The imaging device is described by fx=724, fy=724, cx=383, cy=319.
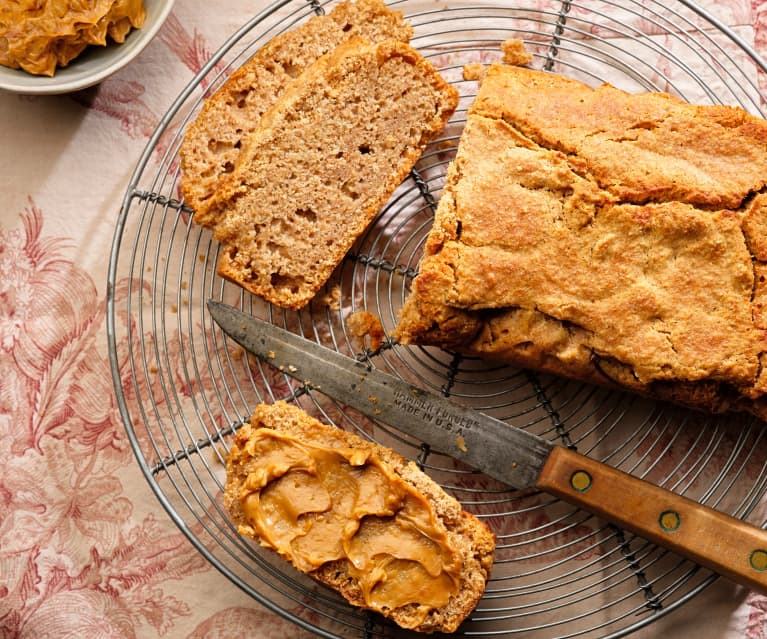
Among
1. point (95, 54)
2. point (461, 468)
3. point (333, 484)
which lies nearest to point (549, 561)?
point (461, 468)

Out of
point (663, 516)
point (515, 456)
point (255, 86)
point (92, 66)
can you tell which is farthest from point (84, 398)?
point (663, 516)

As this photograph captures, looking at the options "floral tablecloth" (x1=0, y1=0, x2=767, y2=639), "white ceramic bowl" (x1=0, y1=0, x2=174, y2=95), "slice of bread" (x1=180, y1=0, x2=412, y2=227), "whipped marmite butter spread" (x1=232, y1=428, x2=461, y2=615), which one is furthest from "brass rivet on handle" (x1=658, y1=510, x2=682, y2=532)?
"white ceramic bowl" (x1=0, y1=0, x2=174, y2=95)

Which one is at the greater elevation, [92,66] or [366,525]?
[92,66]

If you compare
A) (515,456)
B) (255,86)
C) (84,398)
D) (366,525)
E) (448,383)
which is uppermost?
(255,86)

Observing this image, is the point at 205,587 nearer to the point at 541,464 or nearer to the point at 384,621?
the point at 384,621

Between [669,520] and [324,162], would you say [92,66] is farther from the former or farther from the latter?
[669,520]

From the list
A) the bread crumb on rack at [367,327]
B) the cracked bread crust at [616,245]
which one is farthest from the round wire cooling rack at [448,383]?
the cracked bread crust at [616,245]
